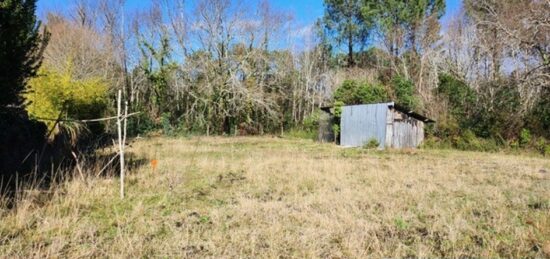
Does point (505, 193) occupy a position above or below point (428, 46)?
below

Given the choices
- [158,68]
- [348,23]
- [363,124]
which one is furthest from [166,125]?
[348,23]

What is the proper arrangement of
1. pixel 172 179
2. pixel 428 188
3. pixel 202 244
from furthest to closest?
1. pixel 172 179
2. pixel 428 188
3. pixel 202 244

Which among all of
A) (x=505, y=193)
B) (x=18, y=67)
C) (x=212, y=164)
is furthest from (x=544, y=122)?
(x=18, y=67)

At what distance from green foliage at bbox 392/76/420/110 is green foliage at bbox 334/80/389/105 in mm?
718

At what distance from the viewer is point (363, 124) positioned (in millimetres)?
19922

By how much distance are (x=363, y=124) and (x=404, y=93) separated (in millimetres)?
5441

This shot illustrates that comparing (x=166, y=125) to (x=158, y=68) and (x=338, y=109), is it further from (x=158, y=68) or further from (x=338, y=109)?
(x=338, y=109)

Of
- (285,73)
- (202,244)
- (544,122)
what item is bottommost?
(202,244)

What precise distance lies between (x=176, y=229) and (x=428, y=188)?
4.72 metres

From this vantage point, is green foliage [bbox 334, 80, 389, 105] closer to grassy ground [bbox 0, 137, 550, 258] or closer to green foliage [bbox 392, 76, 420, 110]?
green foliage [bbox 392, 76, 420, 110]

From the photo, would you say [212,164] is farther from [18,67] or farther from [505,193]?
[505,193]

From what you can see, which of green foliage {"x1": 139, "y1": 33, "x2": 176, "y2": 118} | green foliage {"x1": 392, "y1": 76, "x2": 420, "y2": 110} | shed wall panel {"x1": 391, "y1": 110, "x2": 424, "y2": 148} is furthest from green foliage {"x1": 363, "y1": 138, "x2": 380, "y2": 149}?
green foliage {"x1": 139, "y1": 33, "x2": 176, "y2": 118}

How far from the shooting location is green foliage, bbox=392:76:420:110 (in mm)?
23562

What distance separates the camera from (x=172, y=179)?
25.9 feet
